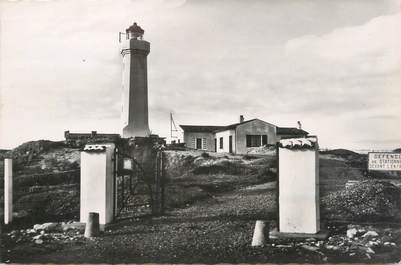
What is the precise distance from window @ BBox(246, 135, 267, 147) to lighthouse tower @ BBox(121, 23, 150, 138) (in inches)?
163

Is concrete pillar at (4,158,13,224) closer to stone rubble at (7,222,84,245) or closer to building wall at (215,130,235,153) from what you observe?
stone rubble at (7,222,84,245)

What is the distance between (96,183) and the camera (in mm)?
8453

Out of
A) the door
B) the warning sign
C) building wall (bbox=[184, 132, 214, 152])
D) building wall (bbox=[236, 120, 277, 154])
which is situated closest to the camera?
the warning sign

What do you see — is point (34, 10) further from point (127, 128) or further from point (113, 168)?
point (127, 128)

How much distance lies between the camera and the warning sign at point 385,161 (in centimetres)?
806

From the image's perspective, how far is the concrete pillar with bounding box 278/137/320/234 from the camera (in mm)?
7203

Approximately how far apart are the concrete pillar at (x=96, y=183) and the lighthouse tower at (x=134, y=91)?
6252 mm

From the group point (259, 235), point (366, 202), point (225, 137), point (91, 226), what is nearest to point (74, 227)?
point (91, 226)

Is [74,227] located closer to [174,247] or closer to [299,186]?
[174,247]

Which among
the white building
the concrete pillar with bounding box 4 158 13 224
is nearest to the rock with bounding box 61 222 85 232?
the concrete pillar with bounding box 4 158 13 224

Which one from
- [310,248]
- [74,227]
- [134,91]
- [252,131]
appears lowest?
[310,248]

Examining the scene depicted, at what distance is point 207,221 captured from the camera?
8953 millimetres

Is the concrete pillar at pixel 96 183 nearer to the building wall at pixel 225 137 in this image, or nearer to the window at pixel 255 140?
the building wall at pixel 225 137

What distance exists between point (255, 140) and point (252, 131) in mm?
1614
